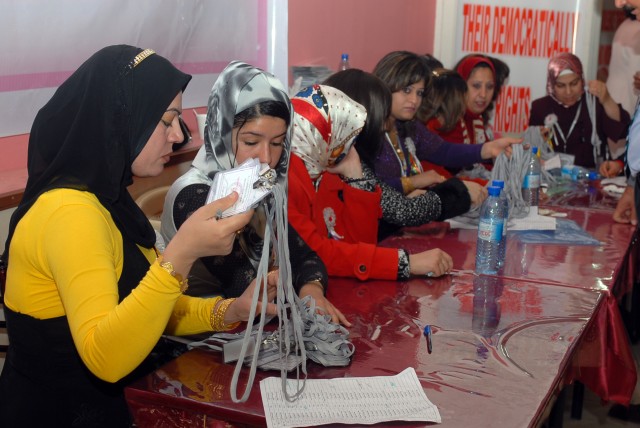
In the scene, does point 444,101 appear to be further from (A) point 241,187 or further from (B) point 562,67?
(A) point 241,187

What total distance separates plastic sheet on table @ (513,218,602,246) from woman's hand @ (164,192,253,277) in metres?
1.53

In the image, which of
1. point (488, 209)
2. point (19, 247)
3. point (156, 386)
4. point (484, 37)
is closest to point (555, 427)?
point (488, 209)

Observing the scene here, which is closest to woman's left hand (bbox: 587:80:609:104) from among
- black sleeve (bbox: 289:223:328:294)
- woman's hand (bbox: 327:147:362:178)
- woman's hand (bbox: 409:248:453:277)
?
woman's hand (bbox: 327:147:362:178)

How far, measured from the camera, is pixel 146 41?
2723 mm

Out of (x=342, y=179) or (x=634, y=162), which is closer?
(x=342, y=179)

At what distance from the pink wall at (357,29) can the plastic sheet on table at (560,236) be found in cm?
169

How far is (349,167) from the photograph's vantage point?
7.77 feet

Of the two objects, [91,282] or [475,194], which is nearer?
[91,282]

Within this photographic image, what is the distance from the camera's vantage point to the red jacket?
1.98 meters

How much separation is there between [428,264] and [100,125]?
3.38ft

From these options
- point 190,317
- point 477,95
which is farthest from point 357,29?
point 190,317

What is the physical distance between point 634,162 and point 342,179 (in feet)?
4.03

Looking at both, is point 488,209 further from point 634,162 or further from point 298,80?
point 298,80

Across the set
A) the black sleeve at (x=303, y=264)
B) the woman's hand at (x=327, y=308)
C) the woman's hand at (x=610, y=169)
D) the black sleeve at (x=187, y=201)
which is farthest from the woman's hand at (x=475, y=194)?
the woman's hand at (x=610, y=169)
